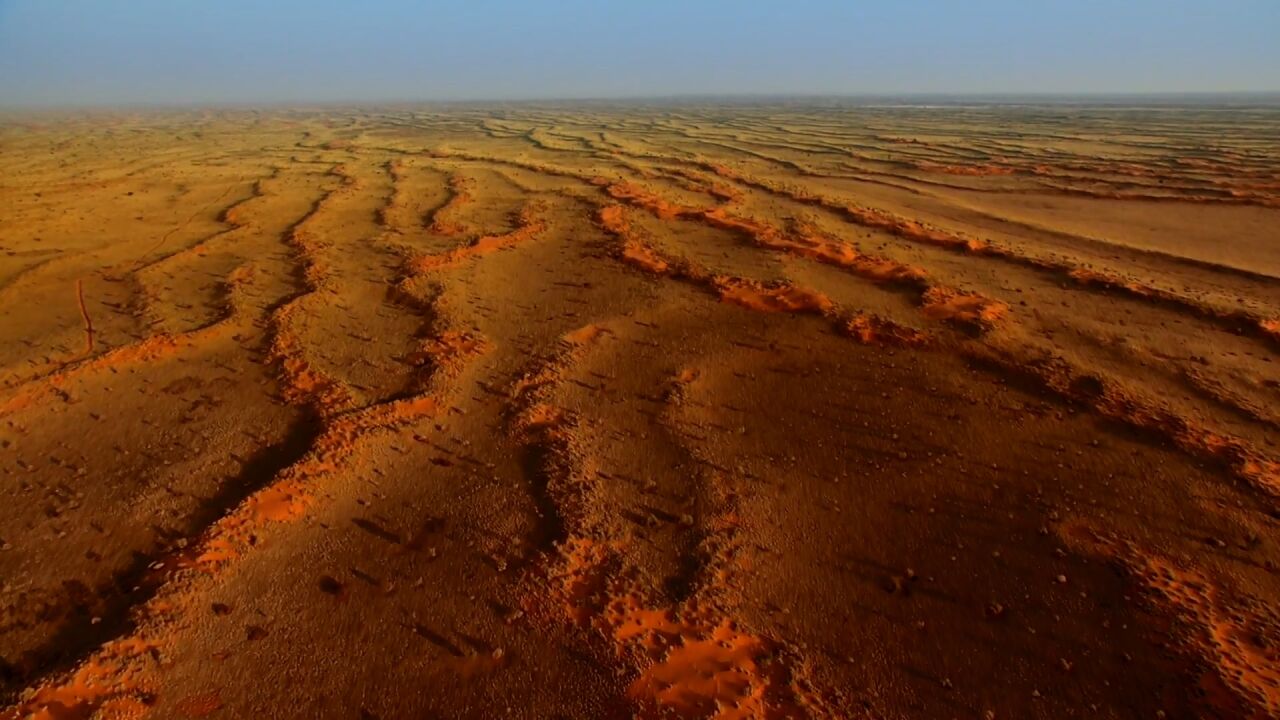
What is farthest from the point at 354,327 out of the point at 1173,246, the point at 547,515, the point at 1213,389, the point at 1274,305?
the point at 1173,246

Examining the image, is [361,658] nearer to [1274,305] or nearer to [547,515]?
[547,515]

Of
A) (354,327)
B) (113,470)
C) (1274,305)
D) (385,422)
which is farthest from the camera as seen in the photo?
(1274,305)

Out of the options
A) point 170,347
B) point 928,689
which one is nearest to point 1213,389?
point 928,689

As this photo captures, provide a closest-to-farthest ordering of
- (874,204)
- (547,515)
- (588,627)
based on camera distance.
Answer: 1. (588,627)
2. (547,515)
3. (874,204)

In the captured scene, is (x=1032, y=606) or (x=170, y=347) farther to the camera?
(x=170, y=347)

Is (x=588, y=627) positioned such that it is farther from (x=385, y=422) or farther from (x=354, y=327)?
(x=354, y=327)

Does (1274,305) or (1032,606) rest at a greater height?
(1274,305)
